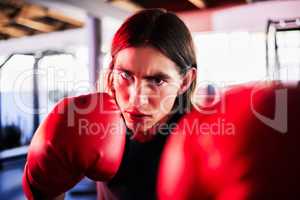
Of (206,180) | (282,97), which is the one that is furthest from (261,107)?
(206,180)

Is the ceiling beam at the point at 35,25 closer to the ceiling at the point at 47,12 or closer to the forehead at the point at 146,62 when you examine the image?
the ceiling at the point at 47,12

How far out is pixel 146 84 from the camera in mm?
726

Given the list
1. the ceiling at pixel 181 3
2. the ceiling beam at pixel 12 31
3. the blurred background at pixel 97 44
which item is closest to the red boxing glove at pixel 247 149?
the blurred background at pixel 97 44

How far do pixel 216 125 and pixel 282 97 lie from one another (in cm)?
13

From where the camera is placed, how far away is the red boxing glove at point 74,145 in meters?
0.70

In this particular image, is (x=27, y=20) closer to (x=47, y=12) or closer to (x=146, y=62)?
(x=47, y=12)

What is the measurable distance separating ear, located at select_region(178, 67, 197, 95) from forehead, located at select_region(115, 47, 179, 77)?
2cm

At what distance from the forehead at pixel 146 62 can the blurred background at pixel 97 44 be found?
0.06 meters

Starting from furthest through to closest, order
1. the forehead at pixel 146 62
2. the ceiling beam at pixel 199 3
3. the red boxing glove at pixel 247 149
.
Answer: the ceiling beam at pixel 199 3 → the forehead at pixel 146 62 → the red boxing glove at pixel 247 149

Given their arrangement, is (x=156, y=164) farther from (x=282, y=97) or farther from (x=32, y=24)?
(x=32, y=24)

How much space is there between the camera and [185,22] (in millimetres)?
757

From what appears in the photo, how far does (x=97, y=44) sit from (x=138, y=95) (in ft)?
0.64

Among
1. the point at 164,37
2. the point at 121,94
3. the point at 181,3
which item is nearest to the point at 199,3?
the point at 181,3

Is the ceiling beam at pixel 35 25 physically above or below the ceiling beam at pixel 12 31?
above
